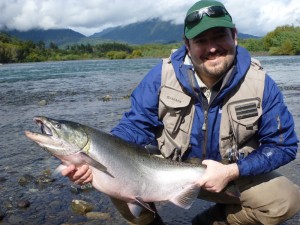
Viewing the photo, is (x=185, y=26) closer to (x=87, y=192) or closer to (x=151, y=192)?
(x=151, y=192)

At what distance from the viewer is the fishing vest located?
137 inches

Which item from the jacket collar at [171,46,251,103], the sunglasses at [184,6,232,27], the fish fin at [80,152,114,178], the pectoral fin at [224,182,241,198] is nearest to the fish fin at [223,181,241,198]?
the pectoral fin at [224,182,241,198]

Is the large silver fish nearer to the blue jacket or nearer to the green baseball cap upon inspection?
the blue jacket

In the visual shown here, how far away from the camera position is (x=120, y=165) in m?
3.11

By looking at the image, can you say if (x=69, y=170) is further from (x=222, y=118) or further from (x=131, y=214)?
(x=222, y=118)

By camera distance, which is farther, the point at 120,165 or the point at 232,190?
the point at 232,190

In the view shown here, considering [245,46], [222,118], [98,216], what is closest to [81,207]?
[98,216]

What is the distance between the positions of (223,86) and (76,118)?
7652mm

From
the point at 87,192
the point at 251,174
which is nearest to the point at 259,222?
the point at 251,174

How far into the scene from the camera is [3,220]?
14.1 feet

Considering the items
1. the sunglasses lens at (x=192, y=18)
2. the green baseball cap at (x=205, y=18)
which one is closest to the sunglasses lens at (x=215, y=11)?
the green baseball cap at (x=205, y=18)

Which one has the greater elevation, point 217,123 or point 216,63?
point 216,63

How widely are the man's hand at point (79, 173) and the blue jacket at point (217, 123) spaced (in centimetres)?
58

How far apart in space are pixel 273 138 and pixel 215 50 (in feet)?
3.04
